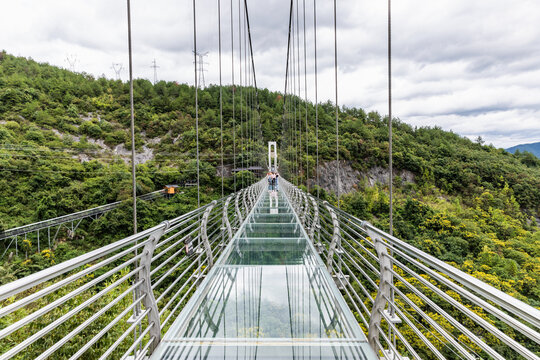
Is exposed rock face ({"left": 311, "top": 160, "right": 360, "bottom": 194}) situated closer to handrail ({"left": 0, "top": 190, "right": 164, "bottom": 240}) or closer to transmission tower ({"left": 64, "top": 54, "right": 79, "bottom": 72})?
handrail ({"left": 0, "top": 190, "right": 164, "bottom": 240})

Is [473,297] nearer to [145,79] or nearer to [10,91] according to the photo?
[10,91]

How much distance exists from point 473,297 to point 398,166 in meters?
41.9

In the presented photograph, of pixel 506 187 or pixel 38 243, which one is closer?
pixel 38 243

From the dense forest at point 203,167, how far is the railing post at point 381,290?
40.0ft

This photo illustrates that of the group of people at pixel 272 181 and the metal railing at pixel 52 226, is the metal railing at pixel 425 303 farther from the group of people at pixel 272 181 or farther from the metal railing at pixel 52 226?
the metal railing at pixel 52 226

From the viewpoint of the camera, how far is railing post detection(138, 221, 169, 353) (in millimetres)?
1594

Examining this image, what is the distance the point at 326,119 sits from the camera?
3641 centimetres

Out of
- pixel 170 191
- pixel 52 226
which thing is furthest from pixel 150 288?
pixel 170 191

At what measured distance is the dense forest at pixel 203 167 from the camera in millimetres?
20891

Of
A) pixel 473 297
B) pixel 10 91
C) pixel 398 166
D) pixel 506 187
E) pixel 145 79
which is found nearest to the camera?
pixel 473 297

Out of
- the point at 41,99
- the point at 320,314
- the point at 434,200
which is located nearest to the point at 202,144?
the point at 41,99

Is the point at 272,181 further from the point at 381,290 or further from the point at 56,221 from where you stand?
the point at 56,221

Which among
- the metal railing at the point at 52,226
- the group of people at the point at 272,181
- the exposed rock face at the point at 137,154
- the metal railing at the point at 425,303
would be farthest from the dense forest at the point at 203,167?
the metal railing at the point at 425,303

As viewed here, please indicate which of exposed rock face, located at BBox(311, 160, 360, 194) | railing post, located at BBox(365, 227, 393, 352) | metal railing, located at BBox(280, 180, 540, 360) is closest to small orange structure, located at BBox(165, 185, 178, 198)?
exposed rock face, located at BBox(311, 160, 360, 194)
